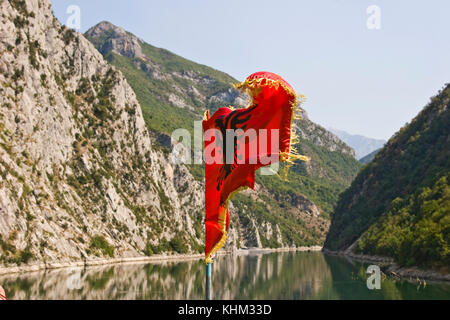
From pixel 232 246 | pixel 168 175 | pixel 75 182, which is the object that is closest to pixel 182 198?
pixel 168 175

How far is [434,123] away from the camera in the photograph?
411 ft

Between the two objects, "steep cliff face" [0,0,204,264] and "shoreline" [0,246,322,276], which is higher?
"steep cliff face" [0,0,204,264]

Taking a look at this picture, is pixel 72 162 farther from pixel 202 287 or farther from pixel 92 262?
pixel 202 287

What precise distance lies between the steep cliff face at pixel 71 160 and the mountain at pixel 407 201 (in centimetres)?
4808

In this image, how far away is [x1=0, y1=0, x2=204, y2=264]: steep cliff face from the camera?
85.1 meters

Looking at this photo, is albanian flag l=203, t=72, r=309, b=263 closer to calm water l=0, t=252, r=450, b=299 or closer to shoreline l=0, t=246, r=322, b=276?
calm water l=0, t=252, r=450, b=299

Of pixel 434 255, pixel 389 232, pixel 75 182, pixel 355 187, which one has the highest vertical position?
pixel 355 187

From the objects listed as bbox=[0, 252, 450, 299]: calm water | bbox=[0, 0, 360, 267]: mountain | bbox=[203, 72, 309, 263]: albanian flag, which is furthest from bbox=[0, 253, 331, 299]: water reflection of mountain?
bbox=[203, 72, 309, 263]: albanian flag

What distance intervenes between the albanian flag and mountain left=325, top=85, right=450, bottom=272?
61.6 m

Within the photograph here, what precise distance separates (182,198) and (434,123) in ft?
261

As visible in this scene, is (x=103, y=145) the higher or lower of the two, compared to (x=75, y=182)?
higher

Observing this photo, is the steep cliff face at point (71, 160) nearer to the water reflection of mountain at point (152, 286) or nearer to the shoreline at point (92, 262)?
the shoreline at point (92, 262)

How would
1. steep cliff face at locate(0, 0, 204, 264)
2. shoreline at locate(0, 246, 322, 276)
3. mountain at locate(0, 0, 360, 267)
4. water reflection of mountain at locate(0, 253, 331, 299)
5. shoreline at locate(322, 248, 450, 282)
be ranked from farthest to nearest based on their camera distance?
steep cliff face at locate(0, 0, 204, 264) < mountain at locate(0, 0, 360, 267) < shoreline at locate(0, 246, 322, 276) < shoreline at locate(322, 248, 450, 282) < water reflection of mountain at locate(0, 253, 331, 299)
